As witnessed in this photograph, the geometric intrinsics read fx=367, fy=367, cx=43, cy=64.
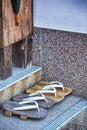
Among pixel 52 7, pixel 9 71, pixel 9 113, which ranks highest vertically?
pixel 52 7

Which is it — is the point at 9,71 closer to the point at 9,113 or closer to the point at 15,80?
the point at 15,80

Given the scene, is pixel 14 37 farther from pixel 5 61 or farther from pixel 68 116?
pixel 68 116

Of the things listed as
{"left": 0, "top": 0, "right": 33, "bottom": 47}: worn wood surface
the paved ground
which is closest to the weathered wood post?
{"left": 0, "top": 0, "right": 33, "bottom": 47}: worn wood surface

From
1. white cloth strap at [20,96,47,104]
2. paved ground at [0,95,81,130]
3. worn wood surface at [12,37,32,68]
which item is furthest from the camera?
worn wood surface at [12,37,32,68]

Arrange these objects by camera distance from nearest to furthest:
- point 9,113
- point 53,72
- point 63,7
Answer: point 9,113 → point 63,7 → point 53,72

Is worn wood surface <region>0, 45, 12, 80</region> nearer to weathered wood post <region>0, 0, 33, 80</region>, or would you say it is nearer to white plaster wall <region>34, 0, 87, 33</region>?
weathered wood post <region>0, 0, 33, 80</region>

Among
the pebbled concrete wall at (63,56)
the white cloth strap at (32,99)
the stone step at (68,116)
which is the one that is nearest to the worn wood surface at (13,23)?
the pebbled concrete wall at (63,56)

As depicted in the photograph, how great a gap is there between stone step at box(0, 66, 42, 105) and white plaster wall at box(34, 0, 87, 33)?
44cm

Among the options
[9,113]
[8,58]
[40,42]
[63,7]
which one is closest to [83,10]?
[63,7]

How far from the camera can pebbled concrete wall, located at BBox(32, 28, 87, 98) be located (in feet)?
10.7

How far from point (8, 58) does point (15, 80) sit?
0.67 ft

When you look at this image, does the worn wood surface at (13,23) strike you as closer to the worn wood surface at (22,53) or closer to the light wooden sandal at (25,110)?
the worn wood surface at (22,53)

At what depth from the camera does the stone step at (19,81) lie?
122 inches

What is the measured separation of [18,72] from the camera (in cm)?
340
